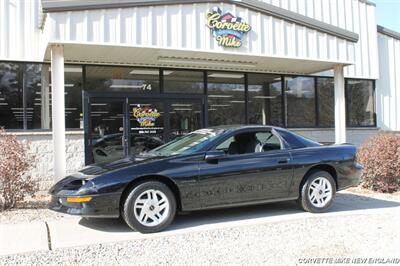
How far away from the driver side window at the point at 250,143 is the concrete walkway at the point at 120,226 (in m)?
1.08

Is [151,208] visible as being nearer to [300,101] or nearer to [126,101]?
[126,101]

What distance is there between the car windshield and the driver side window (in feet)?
0.87

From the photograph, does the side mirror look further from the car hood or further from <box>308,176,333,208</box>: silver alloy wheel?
<box>308,176,333,208</box>: silver alloy wheel

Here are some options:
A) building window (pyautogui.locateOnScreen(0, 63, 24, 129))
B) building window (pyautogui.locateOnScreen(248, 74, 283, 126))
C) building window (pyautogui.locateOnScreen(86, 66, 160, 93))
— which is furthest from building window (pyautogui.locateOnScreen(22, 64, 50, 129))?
building window (pyautogui.locateOnScreen(248, 74, 283, 126))

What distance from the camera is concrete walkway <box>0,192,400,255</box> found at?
596cm

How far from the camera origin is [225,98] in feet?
45.5

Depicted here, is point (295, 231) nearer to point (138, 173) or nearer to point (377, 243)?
point (377, 243)

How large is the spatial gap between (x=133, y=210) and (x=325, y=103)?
10694mm

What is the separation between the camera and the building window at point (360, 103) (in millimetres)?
16047

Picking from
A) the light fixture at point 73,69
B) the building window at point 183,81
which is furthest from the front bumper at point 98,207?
the building window at point 183,81

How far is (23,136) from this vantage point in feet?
37.2

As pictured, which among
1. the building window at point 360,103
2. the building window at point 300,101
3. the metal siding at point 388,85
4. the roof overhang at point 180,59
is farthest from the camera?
the metal siding at point 388,85

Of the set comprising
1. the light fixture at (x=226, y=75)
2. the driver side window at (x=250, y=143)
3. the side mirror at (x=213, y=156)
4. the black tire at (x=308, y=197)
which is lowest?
the black tire at (x=308, y=197)

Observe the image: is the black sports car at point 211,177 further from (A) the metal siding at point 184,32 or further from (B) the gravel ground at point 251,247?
(A) the metal siding at point 184,32
